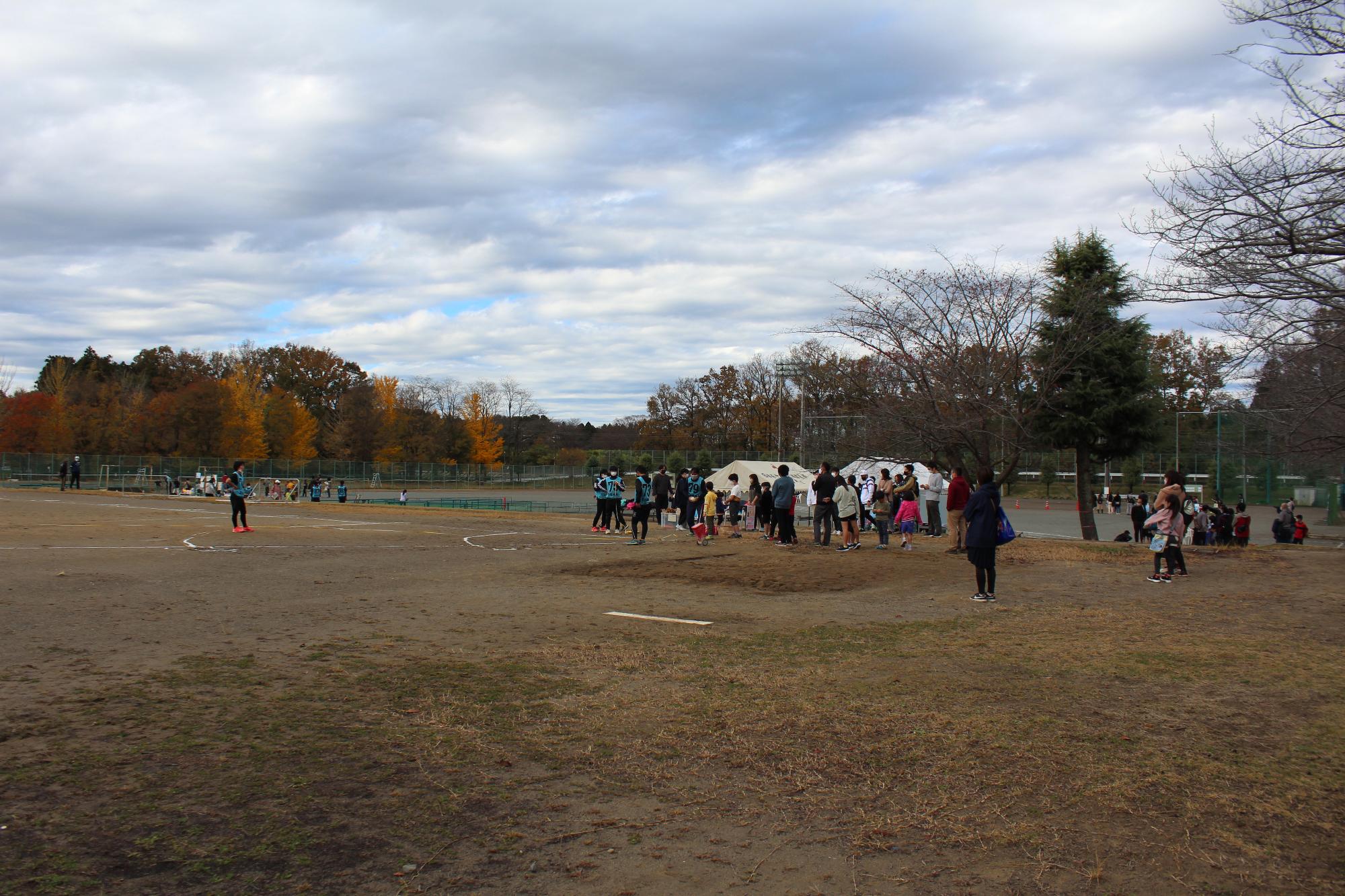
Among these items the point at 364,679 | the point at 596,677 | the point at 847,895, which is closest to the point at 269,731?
the point at 364,679

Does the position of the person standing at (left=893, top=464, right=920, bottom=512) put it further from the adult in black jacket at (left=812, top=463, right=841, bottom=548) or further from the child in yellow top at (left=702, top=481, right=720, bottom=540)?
the child in yellow top at (left=702, top=481, right=720, bottom=540)

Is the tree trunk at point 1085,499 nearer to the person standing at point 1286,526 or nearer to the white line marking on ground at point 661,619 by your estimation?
the person standing at point 1286,526

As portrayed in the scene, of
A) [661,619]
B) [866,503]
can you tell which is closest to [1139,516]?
[866,503]

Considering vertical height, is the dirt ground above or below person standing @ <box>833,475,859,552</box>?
below

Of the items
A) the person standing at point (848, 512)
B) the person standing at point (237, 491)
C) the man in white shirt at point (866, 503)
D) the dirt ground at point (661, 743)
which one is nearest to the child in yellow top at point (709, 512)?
the person standing at point (848, 512)

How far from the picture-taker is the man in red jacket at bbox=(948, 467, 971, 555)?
17734 mm

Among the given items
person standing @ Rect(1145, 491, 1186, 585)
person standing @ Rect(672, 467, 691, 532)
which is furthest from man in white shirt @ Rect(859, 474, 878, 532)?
person standing @ Rect(1145, 491, 1186, 585)

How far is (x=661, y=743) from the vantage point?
5598 millimetres

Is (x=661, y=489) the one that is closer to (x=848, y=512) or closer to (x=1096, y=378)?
(x=848, y=512)

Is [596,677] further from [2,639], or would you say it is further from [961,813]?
[2,639]

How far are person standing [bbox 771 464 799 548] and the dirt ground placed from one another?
7.05 meters

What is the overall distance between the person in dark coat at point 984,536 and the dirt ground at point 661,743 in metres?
0.47

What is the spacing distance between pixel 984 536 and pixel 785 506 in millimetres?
7424

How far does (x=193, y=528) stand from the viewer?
76.2 feet
